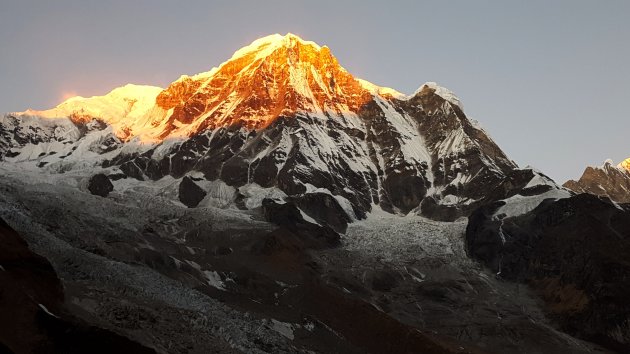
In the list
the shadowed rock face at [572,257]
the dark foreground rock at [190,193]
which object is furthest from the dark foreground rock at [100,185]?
the shadowed rock face at [572,257]

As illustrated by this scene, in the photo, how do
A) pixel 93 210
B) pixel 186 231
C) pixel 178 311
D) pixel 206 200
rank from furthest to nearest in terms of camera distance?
pixel 206 200 → pixel 186 231 → pixel 93 210 → pixel 178 311

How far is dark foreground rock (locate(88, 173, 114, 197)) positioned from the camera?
513ft

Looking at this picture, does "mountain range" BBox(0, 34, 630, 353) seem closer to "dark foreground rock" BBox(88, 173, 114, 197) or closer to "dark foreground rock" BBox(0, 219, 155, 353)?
"dark foreground rock" BBox(0, 219, 155, 353)

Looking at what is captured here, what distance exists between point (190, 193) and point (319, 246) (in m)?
45.2

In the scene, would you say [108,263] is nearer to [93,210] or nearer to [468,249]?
[93,210]

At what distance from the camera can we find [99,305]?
135 ft

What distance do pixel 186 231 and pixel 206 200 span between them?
A: 34.6 metres

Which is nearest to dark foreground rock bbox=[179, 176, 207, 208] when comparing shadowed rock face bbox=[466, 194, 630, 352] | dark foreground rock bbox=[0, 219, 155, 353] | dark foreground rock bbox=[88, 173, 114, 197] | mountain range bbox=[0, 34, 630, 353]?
mountain range bbox=[0, 34, 630, 353]

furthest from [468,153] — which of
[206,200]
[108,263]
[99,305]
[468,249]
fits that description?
[99,305]

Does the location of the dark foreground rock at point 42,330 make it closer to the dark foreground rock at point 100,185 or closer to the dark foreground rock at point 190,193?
the dark foreground rock at point 190,193

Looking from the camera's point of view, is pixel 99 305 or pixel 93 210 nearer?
pixel 99 305

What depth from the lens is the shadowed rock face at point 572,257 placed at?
99938mm

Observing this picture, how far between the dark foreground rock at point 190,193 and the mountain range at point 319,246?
0.49 m

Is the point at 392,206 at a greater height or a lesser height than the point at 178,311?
greater
